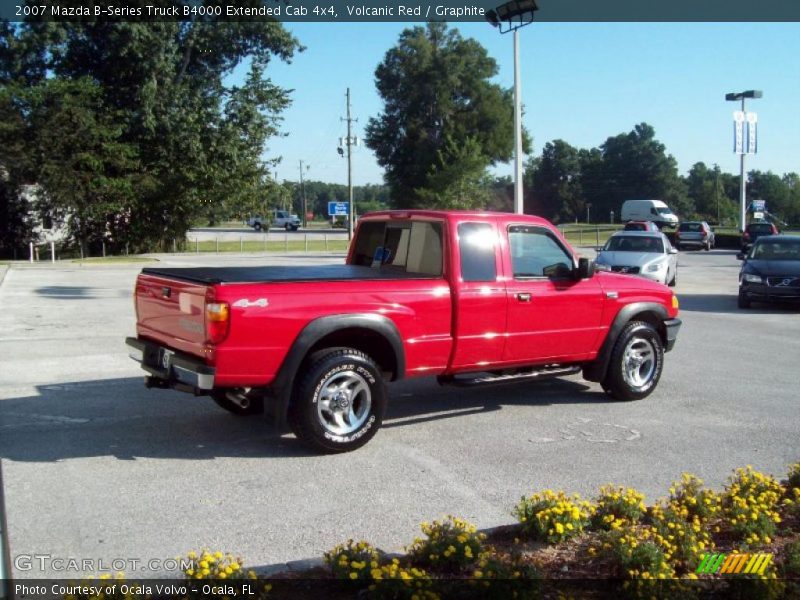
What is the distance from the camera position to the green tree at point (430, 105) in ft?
228

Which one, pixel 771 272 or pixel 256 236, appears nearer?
pixel 771 272

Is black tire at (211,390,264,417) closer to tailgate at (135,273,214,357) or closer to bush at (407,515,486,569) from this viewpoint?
tailgate at (135,273,214,357)

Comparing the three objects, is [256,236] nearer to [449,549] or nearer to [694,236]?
[694,236]

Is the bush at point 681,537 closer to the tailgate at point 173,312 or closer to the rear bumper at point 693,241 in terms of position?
the tailgate at point 173,312

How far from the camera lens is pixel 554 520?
173 inches

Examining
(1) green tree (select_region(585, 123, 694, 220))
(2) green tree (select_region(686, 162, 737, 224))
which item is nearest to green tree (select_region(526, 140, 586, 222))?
(1) green tree (select_region(585, 123, 694, 220))

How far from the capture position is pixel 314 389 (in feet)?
20.6

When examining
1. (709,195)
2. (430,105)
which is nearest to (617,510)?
(430,105)

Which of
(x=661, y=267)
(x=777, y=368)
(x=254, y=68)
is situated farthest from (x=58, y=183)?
(x=777, y=368)

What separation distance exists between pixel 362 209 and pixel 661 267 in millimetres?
73158

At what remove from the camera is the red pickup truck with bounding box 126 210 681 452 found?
612cm

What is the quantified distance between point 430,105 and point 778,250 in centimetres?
5483

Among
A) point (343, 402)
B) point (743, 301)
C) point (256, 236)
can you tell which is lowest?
point (743, 301)

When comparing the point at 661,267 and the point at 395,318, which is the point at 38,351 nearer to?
the point at 395,318
